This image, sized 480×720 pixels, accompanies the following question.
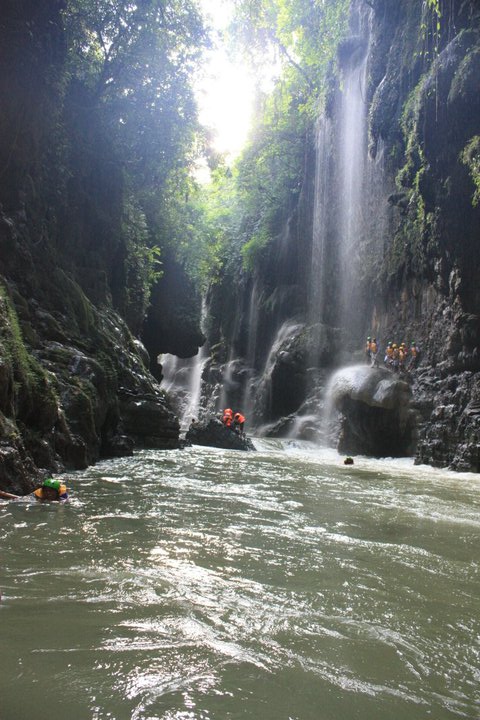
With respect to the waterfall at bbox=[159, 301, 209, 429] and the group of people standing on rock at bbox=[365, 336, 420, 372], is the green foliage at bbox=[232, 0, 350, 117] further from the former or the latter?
the waterfall at bbox=[159, 301, 209, 429]

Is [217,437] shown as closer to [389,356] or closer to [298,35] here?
[389,356]

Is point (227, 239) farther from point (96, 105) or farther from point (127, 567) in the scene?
point (127, 567)

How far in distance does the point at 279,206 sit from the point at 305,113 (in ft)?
18.2

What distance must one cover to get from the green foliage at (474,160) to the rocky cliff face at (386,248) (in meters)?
0.05

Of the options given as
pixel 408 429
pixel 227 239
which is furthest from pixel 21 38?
pixel 227 239

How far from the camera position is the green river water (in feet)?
6.35

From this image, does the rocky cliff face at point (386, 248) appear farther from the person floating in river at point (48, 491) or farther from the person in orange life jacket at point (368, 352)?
the person floating in river at point (48, 491)

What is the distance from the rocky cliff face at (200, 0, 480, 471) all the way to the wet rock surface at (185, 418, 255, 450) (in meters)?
4.19

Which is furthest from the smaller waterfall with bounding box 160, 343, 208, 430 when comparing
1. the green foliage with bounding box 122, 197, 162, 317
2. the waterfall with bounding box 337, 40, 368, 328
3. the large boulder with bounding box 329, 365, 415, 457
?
the large boulder with bounding box 329, 365, 415, 457

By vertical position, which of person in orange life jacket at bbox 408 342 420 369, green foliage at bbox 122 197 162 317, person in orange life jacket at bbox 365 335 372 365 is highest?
green foliage at bbox 122 197 162 317

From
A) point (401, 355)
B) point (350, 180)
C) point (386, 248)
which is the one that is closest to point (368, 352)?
point (401, 355)

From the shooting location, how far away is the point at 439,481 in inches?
418

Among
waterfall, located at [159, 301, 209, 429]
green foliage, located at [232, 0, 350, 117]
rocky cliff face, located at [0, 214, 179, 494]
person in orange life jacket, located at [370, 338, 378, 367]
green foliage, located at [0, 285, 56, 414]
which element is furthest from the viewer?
waterfall, located at [159, 301, 209, 429]

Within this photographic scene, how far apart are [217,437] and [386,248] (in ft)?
34.2
